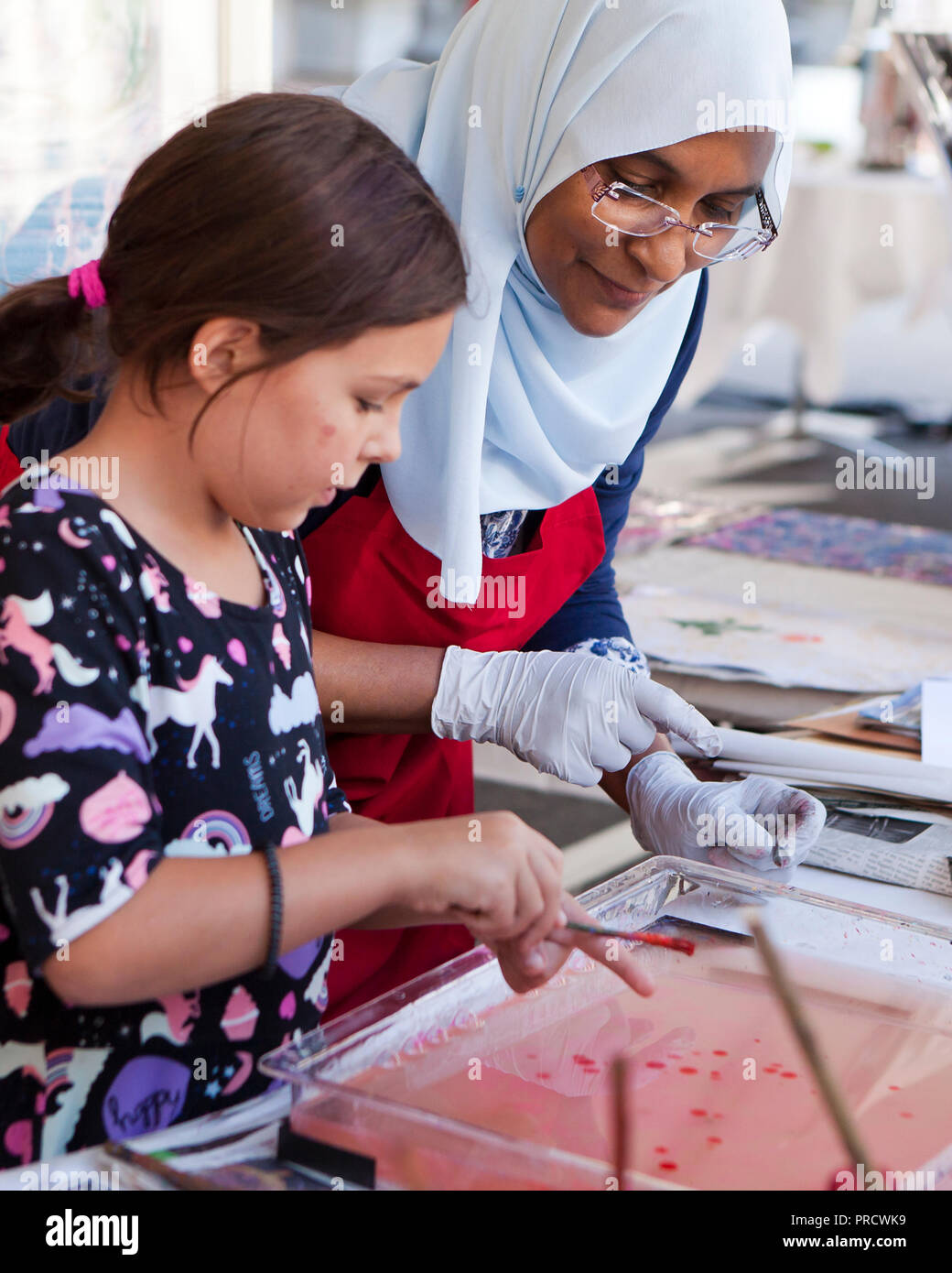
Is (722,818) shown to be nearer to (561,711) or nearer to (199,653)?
(561,711)

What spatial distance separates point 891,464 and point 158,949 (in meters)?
5.00

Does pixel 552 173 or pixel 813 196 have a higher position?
pixel 813 196

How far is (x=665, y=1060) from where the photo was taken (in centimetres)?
88

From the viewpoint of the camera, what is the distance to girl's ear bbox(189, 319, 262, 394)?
2.67 ft

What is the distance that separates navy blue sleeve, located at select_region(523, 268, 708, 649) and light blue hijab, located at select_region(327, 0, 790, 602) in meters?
0.12

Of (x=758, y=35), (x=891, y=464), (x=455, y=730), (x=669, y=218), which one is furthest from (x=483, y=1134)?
(x=891, y=464)

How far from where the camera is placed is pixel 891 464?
17.5 feet

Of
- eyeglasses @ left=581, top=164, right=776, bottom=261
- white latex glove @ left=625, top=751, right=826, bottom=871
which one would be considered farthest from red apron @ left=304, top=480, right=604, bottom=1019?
eyeglasses @ left=581, top=164, right=776, bottom=261

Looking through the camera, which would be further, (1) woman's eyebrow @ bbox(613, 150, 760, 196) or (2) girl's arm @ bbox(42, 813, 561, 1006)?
(1) woman's eyebrow @ bbox(613, 150, 760, 196)

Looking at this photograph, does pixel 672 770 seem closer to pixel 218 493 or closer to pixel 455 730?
pixel 455 730

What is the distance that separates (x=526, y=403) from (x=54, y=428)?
0.46 meters

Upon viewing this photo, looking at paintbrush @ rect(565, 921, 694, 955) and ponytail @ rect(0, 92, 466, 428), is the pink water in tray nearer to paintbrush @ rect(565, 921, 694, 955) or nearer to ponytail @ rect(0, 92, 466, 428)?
paintbrush @ rect(565, 921, 694, 955)

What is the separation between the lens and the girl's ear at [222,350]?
815 mm

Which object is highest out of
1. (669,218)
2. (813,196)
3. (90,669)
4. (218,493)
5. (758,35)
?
(813,196)
